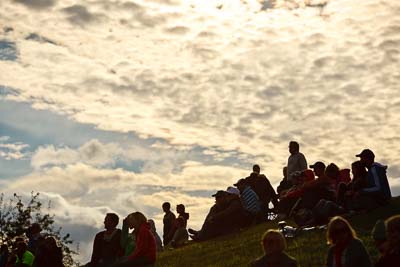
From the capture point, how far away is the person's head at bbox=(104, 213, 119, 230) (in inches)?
678

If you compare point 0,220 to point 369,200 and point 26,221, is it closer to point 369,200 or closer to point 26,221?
point 26,221

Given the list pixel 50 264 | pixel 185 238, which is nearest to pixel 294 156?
pixel 185 238

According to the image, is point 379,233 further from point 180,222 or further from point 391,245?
point 180,222

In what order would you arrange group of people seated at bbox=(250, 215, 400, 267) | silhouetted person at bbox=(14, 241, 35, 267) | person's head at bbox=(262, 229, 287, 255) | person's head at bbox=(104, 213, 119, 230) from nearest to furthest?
group of people seated at bbox=(250, 215, 400, 267), person's head at bbox=(262, 229, 287, 255), person's head at bbox=(104, 213, 119, 230), silhouetted person at bbox=(14, 241, 35, 267)

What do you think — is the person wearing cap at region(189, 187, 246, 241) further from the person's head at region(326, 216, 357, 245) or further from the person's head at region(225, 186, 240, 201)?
the person's head at region(326, 216, 357, 245)

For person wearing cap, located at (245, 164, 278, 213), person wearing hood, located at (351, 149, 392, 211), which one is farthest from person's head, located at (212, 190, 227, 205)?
person wearing hood, located at (351, 149, 392, 211)

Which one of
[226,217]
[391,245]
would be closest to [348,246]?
[391,245]

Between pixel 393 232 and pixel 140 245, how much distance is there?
8.08 m

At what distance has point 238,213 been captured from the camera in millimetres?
24906

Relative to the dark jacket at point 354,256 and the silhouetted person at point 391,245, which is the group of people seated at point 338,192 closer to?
the dark jacket at point 354,256

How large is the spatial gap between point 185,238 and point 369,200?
9.01 metres

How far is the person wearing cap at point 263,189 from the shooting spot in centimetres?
2603

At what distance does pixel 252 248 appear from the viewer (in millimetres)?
19719

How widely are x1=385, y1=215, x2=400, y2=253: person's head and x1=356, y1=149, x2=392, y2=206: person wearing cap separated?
30.9ft
